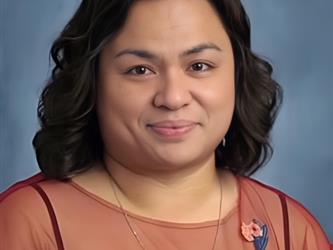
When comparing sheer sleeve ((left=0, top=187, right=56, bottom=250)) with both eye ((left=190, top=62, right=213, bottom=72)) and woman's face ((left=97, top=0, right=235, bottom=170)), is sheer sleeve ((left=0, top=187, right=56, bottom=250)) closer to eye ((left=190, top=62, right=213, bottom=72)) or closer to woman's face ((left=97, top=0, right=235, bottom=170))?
woman's face ((left=97, top=0, right=235, bottom=170))

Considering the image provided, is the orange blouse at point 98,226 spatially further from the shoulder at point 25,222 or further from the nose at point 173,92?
the nose at point 173,92

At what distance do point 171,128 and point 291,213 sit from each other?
277mm

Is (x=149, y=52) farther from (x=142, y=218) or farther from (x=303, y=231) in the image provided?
(x=303, y=231)

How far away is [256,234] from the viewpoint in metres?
1.70

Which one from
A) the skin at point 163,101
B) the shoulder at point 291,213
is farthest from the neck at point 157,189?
the shoulder at point 291,213

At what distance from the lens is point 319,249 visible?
1.77m

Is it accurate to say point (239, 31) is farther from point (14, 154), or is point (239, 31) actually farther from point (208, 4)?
point (14, 154)

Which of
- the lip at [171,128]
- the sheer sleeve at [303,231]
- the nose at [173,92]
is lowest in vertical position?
the sheer sleeve at [303,231]

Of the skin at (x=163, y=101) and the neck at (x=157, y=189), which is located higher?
the skin at (x=163, y=101)

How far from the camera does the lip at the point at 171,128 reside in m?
1.60

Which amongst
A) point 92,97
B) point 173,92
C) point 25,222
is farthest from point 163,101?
point 25,222

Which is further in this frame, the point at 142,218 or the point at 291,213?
the point at 291,213

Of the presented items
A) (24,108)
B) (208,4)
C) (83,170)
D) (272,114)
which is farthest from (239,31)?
(24,108)

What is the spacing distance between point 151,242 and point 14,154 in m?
0.79
